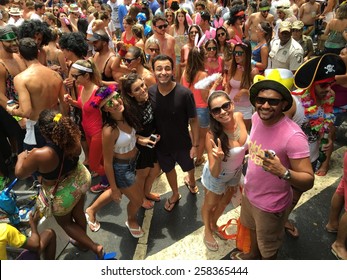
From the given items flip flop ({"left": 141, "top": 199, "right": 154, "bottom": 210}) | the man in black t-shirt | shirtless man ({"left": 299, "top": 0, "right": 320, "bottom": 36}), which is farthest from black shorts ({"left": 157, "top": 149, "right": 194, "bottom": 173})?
shirtless man ({"left": 299, "top": 0, "right": 320, "bottom": 36})

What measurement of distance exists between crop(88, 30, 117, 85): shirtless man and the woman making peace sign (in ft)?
8.41

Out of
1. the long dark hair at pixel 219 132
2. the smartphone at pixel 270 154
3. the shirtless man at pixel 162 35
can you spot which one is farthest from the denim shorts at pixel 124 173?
the shirtless man at pixel 162 35

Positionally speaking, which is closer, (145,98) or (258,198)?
(258,198)

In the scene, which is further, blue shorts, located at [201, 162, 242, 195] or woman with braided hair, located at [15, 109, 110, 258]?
blue shorts, located at [201, 162, 242, 195]

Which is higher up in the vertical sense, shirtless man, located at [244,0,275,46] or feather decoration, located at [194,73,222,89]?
feather decoration, located at [194,73,222,89]

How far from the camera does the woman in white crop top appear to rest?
10.5ft

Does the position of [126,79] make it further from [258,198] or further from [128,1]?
[128,1]

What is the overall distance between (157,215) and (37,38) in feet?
11.8

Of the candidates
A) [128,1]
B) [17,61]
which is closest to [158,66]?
[17,61]

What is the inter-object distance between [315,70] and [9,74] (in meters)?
4.19

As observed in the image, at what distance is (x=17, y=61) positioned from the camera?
478 centimetres

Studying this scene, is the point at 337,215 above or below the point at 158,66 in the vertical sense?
below

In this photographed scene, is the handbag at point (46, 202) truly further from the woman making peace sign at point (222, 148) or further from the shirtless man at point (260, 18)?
the shirtless man at point (260, 18)

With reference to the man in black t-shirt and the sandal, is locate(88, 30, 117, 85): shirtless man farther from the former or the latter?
the sandal
